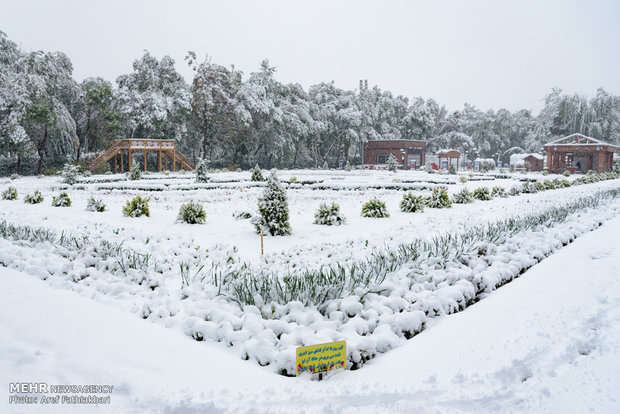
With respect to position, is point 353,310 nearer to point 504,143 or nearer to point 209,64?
point 209,64

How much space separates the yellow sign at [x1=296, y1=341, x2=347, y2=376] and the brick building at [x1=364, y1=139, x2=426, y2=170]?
41.6 m

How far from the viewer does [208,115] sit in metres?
36.5

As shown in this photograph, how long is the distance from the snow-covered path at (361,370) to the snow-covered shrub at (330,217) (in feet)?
18.0

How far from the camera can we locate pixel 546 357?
10.5 feet

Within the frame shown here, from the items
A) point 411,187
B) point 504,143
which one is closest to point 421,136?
point 504,143

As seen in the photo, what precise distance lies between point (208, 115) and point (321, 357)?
118 ft

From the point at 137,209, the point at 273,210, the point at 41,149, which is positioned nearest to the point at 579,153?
the point at 273,210

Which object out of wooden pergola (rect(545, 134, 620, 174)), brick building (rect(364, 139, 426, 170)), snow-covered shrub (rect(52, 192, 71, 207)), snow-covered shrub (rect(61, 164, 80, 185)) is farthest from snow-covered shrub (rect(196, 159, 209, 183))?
wooden pergola (rect(545, 134, 620, 174))

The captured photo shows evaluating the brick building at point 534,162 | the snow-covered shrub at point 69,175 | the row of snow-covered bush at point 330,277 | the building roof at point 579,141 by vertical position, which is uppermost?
the building roof at point 579,141

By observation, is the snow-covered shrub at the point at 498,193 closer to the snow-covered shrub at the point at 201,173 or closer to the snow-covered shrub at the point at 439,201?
the snow-covered shrub at the point at 439,201

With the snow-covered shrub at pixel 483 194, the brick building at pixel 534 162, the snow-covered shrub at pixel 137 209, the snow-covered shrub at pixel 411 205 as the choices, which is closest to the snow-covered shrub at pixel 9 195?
the snow-covered shrub at pixel 137 209

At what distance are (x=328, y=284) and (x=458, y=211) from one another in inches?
333

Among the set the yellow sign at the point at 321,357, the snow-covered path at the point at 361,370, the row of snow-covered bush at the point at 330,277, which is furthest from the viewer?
the row of snow-covered bush at the point at 330,277

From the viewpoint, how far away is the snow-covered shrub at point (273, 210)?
8.52 metres
